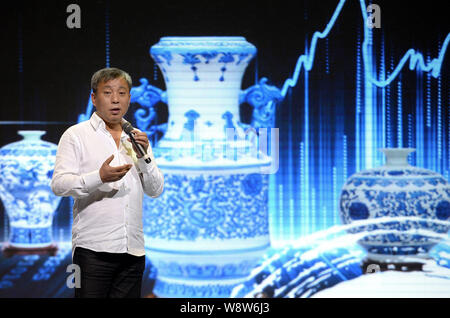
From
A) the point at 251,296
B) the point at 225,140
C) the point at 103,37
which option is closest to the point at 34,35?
the point at 103,37

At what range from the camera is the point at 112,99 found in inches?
85.6

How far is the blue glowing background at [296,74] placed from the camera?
12.0 feet

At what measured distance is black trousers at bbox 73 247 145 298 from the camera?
83.2 inches

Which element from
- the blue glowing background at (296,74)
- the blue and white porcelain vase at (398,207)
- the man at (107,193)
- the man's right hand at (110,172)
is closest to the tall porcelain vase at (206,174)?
the blue glowing background at (296,74)

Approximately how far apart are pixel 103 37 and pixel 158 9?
30 centimetres

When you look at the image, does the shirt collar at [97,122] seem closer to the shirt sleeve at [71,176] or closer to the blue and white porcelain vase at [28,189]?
the shirt sleeve at [71,176]

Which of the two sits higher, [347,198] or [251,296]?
[347,198]

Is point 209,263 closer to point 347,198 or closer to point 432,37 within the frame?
point 347,198

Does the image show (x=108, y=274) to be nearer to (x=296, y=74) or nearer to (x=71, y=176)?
(x=71, y=176)

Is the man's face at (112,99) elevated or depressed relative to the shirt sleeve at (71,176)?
elevated

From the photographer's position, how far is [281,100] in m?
3.71
